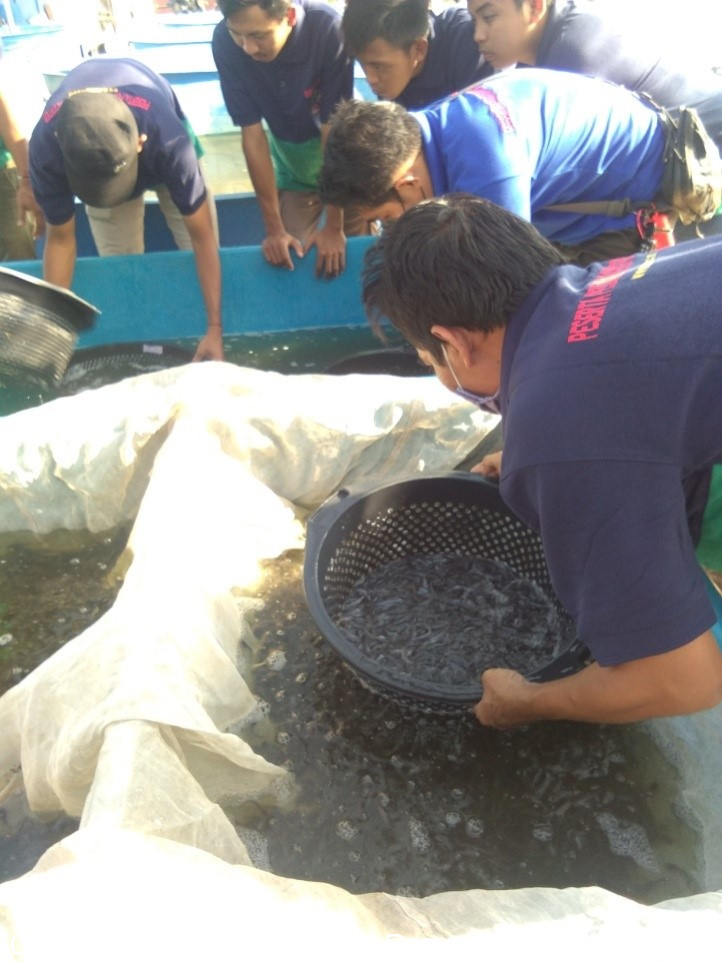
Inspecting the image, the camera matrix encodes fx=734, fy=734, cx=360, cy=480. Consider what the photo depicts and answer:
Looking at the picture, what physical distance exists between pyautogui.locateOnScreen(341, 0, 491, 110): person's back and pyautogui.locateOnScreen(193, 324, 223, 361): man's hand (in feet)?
3.63

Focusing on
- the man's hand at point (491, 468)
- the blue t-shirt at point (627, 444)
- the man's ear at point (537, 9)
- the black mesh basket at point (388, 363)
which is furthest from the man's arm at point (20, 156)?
the blue t-shirt at point (627, 444)

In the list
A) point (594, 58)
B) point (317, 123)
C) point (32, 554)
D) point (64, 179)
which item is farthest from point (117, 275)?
point (594, 58)

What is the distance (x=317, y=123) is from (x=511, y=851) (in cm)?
293

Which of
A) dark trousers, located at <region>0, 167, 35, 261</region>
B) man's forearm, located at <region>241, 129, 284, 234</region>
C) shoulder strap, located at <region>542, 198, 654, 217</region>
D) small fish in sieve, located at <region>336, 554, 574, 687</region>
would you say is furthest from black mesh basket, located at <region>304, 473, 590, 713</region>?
dark trousers, located at <region>0, 167, 35, 261</region>

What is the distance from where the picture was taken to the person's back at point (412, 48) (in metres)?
2.48

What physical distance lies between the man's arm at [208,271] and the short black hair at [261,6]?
672 mm

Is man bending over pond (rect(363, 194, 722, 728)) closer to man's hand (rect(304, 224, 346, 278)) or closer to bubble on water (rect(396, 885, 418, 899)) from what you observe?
bubble on water (rect(396, 885, 418, 899))

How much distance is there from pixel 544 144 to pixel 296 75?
1401 mm

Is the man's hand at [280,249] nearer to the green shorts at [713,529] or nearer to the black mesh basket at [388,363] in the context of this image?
the black mesh basket at [388,363]

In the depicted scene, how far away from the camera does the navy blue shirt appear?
2930 millimetres

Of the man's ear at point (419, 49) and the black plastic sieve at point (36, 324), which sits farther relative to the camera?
the man's ear at point (419, 49)

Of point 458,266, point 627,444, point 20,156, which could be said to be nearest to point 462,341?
point 458,266

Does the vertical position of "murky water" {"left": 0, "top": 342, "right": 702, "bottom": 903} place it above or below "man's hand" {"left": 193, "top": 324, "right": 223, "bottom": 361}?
below

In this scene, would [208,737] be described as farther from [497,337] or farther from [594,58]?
[594,58]
